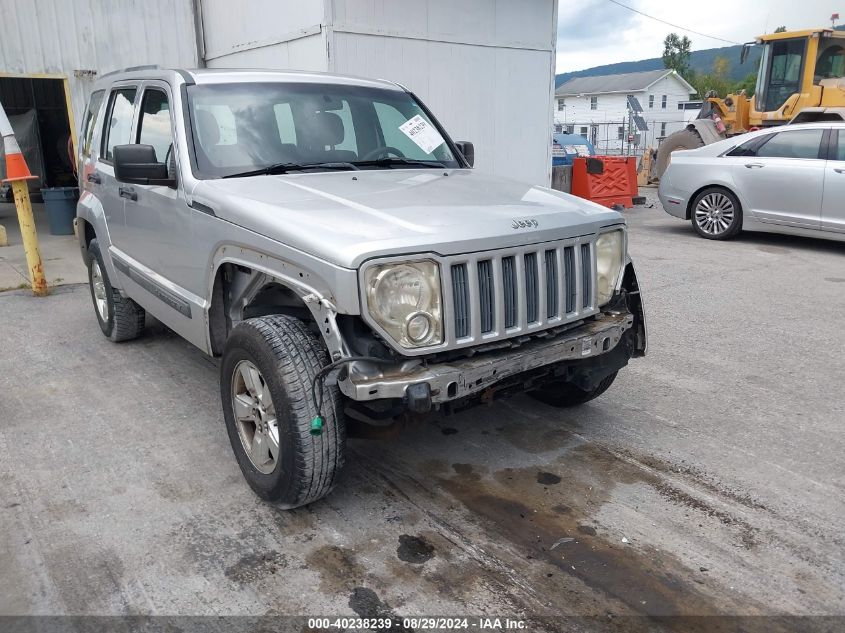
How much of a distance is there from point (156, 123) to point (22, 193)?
11.4 ft

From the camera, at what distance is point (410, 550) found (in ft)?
9.88

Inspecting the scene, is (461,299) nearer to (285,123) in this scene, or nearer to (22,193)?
(285,123)

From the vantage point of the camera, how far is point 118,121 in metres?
5.13

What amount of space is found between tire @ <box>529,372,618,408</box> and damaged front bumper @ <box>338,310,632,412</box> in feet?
2.54

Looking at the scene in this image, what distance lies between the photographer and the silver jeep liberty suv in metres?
2.88

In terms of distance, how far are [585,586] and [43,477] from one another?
275 centimetres

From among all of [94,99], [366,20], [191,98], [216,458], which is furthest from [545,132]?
[216,458]

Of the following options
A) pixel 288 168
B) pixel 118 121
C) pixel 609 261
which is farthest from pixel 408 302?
pixel 118 121

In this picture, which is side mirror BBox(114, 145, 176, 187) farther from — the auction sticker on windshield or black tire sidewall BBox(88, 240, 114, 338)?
black tire sidewall BBox(88, 240, 114, 338)

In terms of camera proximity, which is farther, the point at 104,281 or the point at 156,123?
the point at 104,281

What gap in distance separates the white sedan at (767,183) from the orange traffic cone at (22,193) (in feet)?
28.5

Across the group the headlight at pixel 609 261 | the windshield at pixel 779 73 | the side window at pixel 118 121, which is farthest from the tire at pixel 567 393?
the windshield at pixel 779 73

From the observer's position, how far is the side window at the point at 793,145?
918cm

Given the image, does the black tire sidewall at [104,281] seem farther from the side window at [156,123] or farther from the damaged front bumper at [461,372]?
the damaged front bumper at [461,372]
